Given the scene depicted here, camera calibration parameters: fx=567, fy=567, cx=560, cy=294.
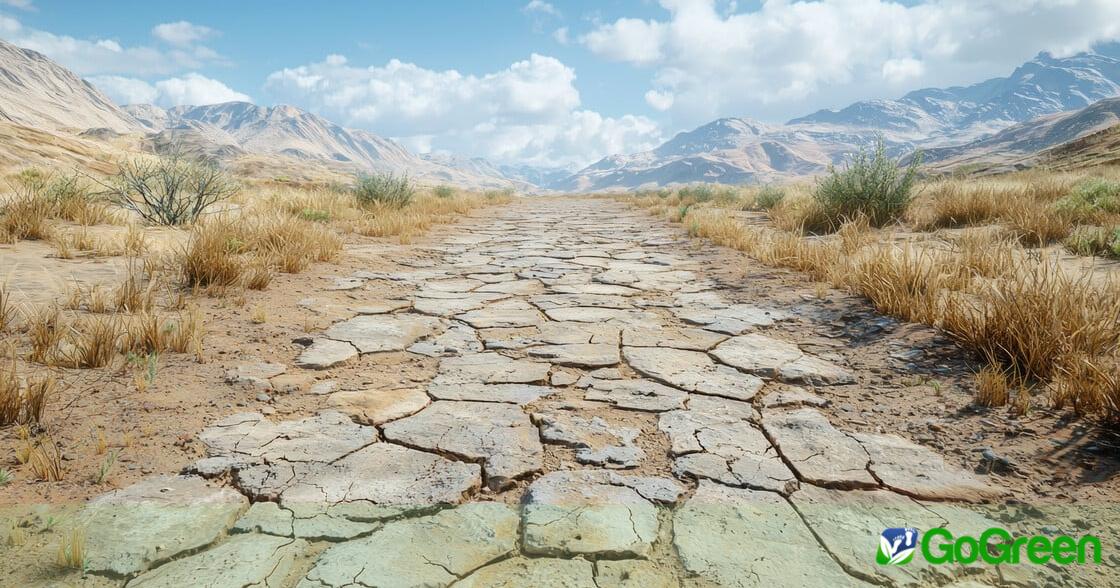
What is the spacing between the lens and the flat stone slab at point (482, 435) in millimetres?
1737

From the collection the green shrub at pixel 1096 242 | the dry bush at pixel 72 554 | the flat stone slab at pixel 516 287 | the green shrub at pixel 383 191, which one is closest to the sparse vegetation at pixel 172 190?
the green shrub at pixel 383 191

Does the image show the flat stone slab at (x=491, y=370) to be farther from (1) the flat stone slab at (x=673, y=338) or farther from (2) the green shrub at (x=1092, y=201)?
(2) the green shrub at (x=1092, y=201)

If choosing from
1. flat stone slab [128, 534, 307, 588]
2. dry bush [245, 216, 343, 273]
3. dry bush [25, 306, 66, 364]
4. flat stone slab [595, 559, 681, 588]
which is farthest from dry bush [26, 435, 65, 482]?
dry bush [245, 216, 343, 273]

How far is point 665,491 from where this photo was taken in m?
1.60

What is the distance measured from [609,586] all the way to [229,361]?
2097mm

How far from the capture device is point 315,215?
7.18 meters

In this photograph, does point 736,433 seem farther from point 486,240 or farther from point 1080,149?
point 1080,149

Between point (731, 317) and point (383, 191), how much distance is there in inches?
309

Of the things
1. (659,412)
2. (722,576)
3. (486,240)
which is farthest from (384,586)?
(486,240)

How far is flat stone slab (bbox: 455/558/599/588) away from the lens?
1217mm

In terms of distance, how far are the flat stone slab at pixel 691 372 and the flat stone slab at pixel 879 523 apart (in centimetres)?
72

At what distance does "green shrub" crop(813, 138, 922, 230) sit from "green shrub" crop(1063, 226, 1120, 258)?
2.24 m

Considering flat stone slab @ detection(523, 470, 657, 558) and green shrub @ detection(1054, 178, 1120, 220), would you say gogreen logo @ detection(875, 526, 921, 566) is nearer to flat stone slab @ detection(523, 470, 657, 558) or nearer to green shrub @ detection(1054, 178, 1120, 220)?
flat stone slab @ detection(523, 470, 657, 558)

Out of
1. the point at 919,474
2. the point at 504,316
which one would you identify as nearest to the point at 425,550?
the point at 919,474
